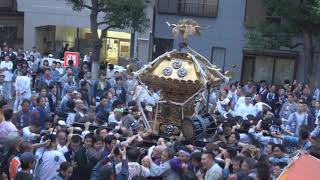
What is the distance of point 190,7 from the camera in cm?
2858

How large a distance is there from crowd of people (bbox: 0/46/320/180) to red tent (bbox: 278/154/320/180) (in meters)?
1.26

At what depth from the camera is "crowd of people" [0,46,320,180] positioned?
8.65m

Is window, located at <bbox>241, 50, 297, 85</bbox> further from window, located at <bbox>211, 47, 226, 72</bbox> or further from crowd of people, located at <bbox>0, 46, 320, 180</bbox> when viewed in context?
crowd of people, located at <bbox>0, 46, 320, 180</bbox>

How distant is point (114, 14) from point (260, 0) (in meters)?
7.79

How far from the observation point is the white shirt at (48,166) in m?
8.79

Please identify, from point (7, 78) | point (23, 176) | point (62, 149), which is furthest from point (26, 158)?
point (7, 78)

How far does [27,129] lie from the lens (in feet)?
35.9

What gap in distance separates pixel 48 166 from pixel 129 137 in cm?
256

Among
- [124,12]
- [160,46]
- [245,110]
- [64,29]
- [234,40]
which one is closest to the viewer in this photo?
[245,110]

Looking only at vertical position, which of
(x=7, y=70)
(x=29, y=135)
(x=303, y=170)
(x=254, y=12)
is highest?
(x=254, y=12)

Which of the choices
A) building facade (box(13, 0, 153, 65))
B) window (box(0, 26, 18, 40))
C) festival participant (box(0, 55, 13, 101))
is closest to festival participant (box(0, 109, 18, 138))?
festival participant (box(0, 55, 13, 101))

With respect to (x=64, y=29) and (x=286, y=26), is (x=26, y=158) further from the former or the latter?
(x=64, y=29)

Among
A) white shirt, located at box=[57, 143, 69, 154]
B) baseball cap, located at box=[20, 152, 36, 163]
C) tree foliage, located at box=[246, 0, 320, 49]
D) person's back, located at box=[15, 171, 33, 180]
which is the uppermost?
tree foliage, located at box=[246, 0, 320, 49]

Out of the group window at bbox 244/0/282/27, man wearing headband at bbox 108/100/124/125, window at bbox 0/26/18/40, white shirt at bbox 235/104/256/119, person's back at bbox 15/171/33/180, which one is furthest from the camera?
window at bbox 0/26/18/40
